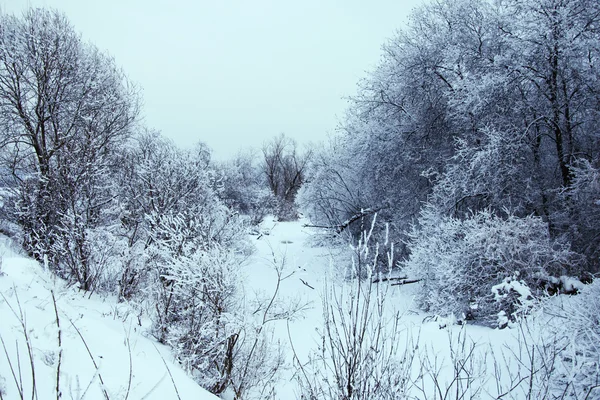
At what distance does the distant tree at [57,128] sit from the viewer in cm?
800

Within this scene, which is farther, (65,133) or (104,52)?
(104,52)

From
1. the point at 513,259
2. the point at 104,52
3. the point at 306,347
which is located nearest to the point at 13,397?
the point at 306,347

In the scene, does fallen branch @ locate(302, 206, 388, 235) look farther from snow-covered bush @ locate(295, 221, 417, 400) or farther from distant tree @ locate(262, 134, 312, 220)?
distant tree @ locate(262, 134, 312, 220)

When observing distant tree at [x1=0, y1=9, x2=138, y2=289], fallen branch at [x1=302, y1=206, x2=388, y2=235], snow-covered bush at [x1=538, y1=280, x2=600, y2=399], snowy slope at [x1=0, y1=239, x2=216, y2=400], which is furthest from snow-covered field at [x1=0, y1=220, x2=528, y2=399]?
fallen branch at [x1=302, y1=206, x2=388, y2=235]

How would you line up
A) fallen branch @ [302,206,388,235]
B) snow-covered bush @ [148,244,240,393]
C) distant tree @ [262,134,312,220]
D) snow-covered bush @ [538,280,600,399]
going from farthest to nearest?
1. distant tree @ [262,134,312,220]
2. fallen branch @ [302,206,388,235]
3. snow-covered bush @ [148,244,240,393]
4. snow-covered bush @ [538,280,600,399]

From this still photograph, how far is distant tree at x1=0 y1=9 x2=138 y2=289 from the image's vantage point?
8.00 meters

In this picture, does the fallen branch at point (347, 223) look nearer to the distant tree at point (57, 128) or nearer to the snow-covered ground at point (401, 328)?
the snow-covered ground at point (401, 328)

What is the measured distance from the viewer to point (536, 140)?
373 inches

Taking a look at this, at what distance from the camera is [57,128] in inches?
440

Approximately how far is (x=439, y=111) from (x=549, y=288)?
6891mm

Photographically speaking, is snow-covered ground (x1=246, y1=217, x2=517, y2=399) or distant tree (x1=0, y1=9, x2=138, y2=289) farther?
distant tree (x1=0, y1=9, x2=138, y2=289)

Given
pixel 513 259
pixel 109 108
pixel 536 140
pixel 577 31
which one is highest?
pixel 577 31

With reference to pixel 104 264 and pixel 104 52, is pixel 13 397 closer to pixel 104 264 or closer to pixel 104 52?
pixel 104 264

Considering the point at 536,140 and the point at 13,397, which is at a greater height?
the point at 536,140
